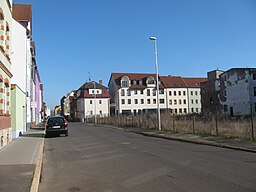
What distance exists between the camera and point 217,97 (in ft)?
215

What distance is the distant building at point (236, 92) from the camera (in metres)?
54.8

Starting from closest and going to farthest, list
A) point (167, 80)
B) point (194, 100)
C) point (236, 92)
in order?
point (236, 92), point (167, 80), point (194, 100)

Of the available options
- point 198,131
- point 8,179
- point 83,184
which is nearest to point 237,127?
point 198,131

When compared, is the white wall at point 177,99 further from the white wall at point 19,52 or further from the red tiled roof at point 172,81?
the white wall at point 19,52

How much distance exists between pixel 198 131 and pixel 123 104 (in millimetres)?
63725

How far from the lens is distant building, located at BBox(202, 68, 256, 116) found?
5475 cm

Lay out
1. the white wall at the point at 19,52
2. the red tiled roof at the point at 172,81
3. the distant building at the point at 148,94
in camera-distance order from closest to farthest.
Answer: the white wall at the point at 19,52
the distant building at the point at 148,94
the red tiled roof at the point at 172,81

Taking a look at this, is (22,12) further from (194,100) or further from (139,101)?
(194,100)

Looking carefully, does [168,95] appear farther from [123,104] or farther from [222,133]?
[222,133]

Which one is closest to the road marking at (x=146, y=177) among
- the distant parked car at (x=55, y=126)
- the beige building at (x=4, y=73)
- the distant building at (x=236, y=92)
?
the beige building at (x=4, y=73)

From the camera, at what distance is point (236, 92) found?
57.4m

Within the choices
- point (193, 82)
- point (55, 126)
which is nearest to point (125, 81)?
point (193, 82)

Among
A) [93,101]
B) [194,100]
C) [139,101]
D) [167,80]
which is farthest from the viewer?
[194,100]

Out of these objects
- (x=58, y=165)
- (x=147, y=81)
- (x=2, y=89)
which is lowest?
(x=58, y=165)
